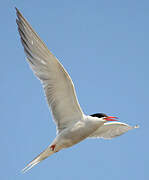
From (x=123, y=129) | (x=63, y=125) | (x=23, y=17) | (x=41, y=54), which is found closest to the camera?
(x=23, y=17)

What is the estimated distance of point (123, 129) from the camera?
7.19 metres

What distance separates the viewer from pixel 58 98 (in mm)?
Answer: 6078

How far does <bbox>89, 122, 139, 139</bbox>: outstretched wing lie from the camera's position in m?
6.98

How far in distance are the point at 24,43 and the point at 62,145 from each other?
173cm

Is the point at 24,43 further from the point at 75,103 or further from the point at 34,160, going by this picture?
the point at 34,160

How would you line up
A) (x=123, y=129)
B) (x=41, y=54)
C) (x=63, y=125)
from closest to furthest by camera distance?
(x=41, y=54), (x=63, y=125), (x=123, y=129)

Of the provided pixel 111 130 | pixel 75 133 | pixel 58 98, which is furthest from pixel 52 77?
pixel 111 130

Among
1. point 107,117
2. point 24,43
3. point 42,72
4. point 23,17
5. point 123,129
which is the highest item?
point 23,17

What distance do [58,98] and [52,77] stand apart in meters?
0.38

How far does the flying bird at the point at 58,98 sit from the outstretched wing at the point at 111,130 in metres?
0.72

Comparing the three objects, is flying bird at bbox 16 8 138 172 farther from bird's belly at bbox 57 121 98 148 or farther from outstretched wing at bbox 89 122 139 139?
outstretched wing at bbox 89 122 139 139

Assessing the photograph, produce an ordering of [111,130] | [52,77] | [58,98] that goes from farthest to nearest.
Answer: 1. [111,130]
2. [58,98]
3. [52,77]

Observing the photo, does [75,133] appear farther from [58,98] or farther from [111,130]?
[111,130]

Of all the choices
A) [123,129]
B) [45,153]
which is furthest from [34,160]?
[123,129]
